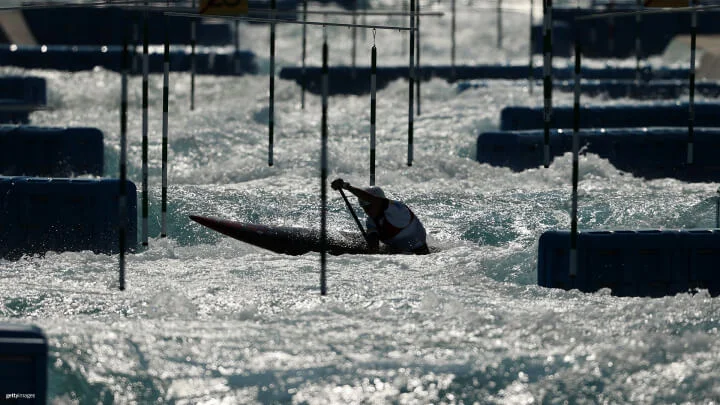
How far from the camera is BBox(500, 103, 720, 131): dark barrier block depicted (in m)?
15.9

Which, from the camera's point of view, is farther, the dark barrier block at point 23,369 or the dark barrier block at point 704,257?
the dark barrier block at point 704,257

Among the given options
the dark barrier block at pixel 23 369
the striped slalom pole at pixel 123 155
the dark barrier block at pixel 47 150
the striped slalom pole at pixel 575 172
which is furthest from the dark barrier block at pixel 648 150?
the dark barrier block at pixel 23 369

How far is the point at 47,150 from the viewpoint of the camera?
13.8 m

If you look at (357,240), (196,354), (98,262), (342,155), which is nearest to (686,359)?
(196,354)

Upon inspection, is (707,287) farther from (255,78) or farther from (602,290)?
(255,78)

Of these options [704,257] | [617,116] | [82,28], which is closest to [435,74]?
[617,116]

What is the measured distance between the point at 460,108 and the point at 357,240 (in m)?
8.97

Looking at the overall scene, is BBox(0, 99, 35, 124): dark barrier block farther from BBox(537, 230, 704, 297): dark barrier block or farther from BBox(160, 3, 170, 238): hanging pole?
BBox(537, 230, 704, 297): dark barrier block

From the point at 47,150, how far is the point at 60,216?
348 centimetres

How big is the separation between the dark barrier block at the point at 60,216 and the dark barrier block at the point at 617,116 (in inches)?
256

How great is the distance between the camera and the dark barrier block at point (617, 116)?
15906 millimetres

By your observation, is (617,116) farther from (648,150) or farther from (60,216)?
(60,216)

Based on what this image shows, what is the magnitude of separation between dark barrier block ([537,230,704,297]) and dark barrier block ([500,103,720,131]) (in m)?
6.99

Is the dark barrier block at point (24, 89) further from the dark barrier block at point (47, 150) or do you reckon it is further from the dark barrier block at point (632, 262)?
the dark barrier block at point (632, 262)
